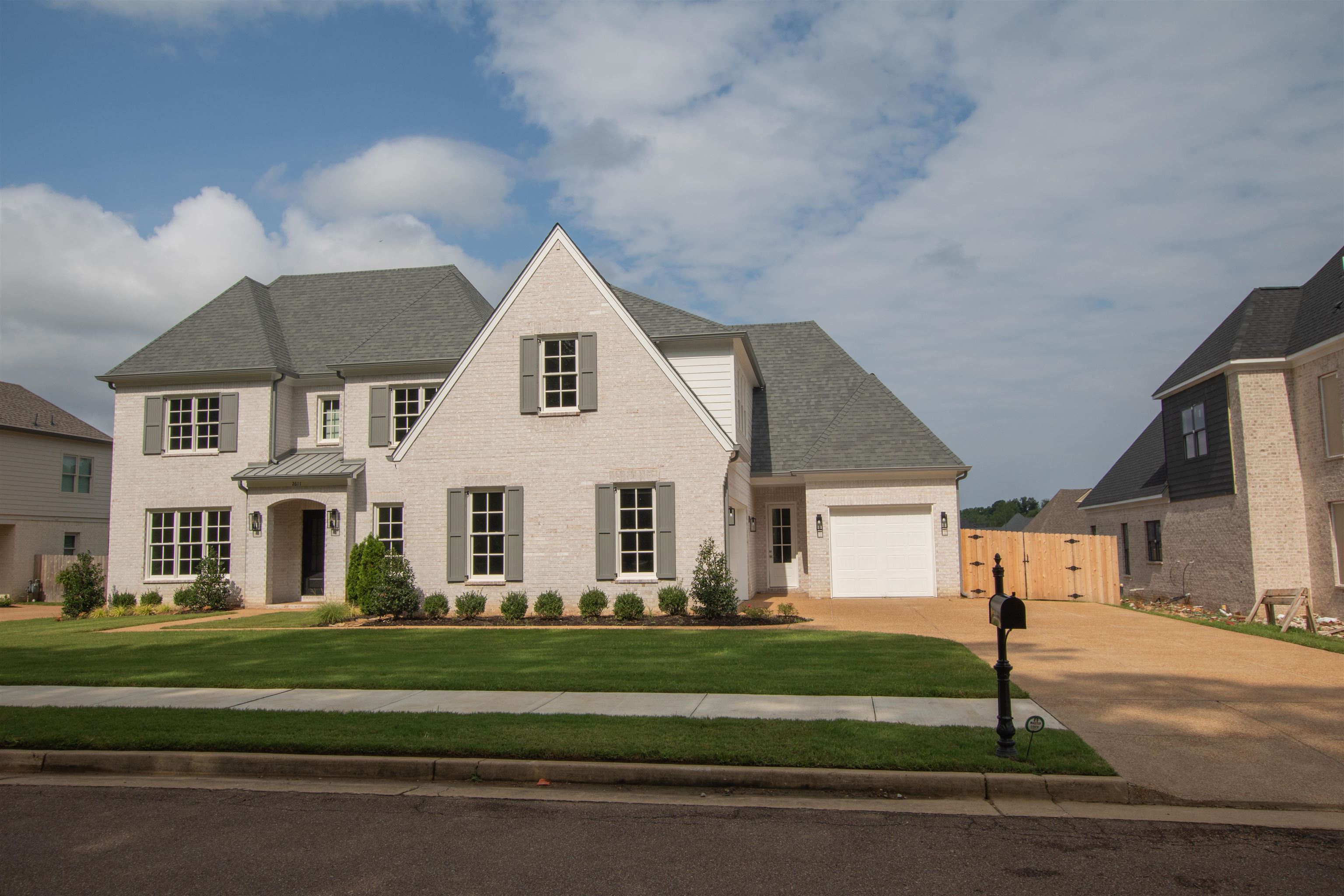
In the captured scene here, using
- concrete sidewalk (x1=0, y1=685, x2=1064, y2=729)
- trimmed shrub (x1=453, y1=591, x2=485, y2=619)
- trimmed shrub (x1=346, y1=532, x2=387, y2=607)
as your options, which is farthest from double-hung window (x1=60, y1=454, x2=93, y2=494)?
concrete sidewalk (x1=0, y1=685, x2=1064, y2=729)

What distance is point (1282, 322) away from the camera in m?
21.0

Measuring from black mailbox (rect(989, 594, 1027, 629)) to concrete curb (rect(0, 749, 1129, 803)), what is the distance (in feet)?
3.98

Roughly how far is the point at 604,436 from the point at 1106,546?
13.8 meters

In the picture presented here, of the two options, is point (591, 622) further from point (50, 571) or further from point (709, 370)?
point (50, 571)

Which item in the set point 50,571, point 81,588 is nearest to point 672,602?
point 81,588

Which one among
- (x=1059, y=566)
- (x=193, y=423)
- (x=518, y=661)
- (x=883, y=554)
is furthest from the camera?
(x=193, y=423)

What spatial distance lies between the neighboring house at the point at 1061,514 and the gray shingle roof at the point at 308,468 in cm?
3732

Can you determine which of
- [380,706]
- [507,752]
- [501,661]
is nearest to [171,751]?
[380,706]

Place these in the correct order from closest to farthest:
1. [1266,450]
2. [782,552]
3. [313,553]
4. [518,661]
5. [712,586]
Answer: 1. [518,661]
2. [712,586]
3. [1266,450]
4. [313,553]
5. [782,552]

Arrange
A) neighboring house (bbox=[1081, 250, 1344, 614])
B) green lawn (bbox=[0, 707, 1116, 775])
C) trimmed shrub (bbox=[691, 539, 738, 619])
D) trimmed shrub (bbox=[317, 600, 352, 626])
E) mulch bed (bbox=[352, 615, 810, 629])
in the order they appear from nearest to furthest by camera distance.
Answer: green lawn (bbox=[0, 707, 1116, 775]) < mulch bed (bbox=[352, 615, 810, 629]) < trimmed shrub (bbox=[691, 539, 738, 619]) < trimmed shrub (bbox=[317, 600, 352, 626]) < neighboring house (bbox=[1081, 250, 1344, 614])

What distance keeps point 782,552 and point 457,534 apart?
980cm

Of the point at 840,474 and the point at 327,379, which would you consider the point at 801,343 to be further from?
the point at 327,379

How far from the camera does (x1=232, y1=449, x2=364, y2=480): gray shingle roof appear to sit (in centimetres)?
2275

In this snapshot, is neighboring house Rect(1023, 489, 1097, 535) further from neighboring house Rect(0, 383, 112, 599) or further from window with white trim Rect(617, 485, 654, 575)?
neighboring house Rect(0, 383, 112, 599)
